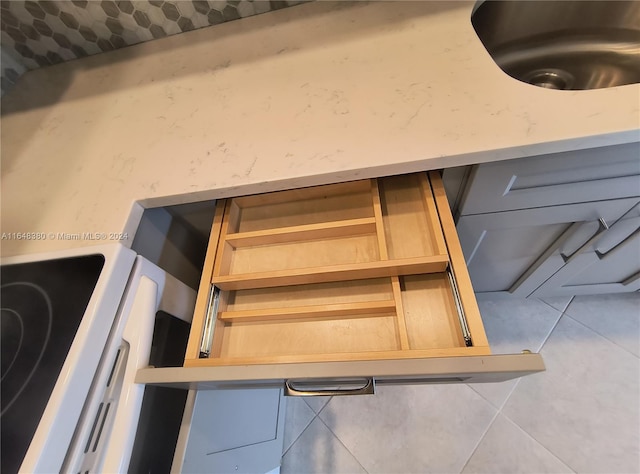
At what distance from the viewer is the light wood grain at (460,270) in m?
0.54

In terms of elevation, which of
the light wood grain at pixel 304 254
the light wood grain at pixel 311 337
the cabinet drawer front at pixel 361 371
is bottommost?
the cabinet drawer front at pixel 361 371

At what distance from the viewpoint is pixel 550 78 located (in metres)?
1.04

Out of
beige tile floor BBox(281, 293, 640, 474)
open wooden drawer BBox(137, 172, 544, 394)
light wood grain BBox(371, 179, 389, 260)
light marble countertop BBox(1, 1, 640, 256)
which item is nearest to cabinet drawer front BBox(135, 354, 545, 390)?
A: open wooden drawer BBox(137, 172, 544, 394)

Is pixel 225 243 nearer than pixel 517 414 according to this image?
Yes

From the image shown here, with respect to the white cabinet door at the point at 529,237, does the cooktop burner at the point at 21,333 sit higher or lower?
lower

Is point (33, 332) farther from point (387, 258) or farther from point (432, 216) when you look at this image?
point (432, 216)

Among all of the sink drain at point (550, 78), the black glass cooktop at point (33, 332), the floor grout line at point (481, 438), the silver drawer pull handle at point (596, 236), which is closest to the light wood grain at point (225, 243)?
the black glass cooktop at point (33, 332)

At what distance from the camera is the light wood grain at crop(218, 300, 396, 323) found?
627 mm

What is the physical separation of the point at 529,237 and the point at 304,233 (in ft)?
2.20

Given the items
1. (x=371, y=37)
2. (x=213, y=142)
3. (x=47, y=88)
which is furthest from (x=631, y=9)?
(x=47, y=88)

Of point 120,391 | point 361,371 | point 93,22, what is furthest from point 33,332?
point 93,22

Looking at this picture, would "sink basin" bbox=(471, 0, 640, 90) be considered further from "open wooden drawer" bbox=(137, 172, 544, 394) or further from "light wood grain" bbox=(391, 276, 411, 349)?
"light wood grain" bbox=(391, 276, 411, 349)

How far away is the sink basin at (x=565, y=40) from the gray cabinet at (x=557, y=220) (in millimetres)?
509

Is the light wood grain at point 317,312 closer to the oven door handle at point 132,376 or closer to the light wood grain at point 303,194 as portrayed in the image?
the oven door handle at point 132,376
